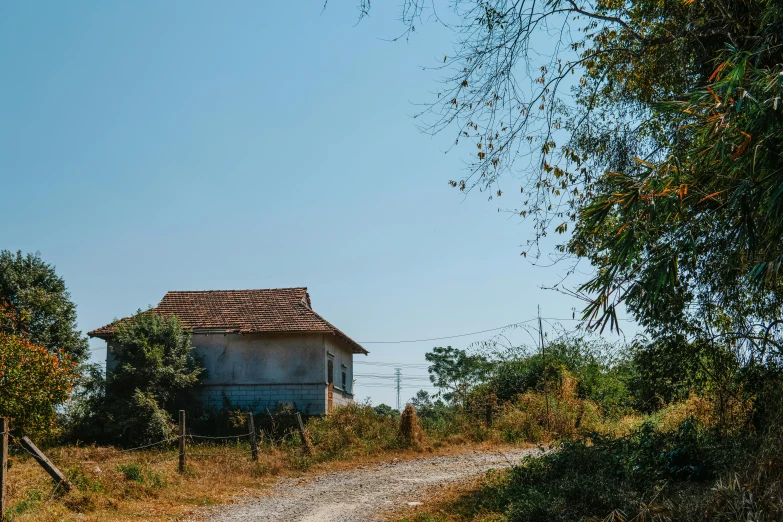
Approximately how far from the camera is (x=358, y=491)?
13.1 meters

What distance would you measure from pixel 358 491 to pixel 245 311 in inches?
617

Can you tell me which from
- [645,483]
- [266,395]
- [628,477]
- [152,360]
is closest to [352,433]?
[266,395]

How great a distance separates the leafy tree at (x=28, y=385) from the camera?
13.0m

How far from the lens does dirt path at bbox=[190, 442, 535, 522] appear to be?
1091 cm

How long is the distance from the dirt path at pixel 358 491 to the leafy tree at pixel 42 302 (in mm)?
16788

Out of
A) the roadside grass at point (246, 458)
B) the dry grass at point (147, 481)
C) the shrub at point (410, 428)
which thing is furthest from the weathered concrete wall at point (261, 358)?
the shrub at point (410, 428)

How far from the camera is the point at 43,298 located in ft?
89.7

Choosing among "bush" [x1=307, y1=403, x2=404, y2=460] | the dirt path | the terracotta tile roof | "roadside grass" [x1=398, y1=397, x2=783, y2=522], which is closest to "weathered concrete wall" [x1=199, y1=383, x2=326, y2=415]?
"bush" [x1=307, y1=403, x2=404, y2=460]

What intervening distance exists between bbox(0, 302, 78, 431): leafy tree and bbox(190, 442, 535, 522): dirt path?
4450mm

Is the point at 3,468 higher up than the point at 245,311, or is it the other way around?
the point at 245,311

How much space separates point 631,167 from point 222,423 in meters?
18.6

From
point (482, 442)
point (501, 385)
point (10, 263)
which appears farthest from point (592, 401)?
point (10, 263)

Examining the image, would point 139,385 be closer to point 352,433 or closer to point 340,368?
point 352,433

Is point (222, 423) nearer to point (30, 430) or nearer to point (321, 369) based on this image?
point (321, 369)
